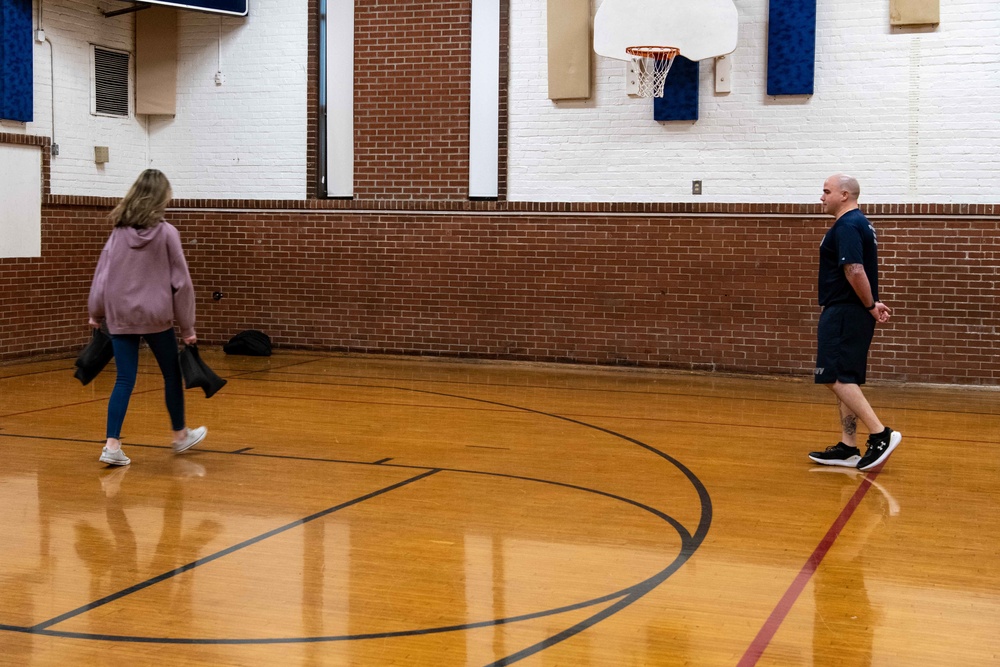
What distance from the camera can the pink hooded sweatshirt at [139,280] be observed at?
18.3 ft

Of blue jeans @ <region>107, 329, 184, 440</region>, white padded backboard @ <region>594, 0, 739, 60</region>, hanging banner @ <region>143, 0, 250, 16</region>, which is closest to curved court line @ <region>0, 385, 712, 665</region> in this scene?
blue jeans @ <region>107, 329, 184, 440</region>

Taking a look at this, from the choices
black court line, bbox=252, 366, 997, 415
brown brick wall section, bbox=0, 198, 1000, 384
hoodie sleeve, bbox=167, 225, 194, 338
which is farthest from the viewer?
brown brick wall section, bbox=0, 198, 1000, 384

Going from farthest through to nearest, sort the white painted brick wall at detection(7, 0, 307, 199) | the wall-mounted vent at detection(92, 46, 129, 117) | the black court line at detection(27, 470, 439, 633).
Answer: the wall-mounted vent at detection(92, 46, 129, 117) < the white painted brick wall at detection(7, 0, 307, 199) < the black court line at detection(27, 470, 439, 633)

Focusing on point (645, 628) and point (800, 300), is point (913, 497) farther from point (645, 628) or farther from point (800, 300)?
point (800, 300)

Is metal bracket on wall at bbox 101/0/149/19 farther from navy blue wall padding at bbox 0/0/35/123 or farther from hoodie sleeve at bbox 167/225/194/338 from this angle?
hoodie sleeve at bbox 167/225/194/338

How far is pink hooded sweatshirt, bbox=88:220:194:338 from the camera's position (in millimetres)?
5582

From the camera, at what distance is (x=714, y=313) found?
32.5ft

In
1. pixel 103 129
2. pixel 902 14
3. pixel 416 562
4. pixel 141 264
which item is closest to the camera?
pixel 416 562

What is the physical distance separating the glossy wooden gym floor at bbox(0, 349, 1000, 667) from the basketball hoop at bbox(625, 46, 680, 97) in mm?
3198

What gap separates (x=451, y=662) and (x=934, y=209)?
746 cm

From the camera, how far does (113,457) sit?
5.71 metres

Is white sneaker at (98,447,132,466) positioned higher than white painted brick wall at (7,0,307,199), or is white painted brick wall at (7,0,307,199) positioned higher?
white painted brick wall at (7,0,307,199)

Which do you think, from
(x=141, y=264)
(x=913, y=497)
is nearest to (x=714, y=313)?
(x=913, y=497)

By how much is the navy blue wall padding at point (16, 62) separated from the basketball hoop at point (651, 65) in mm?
5667
